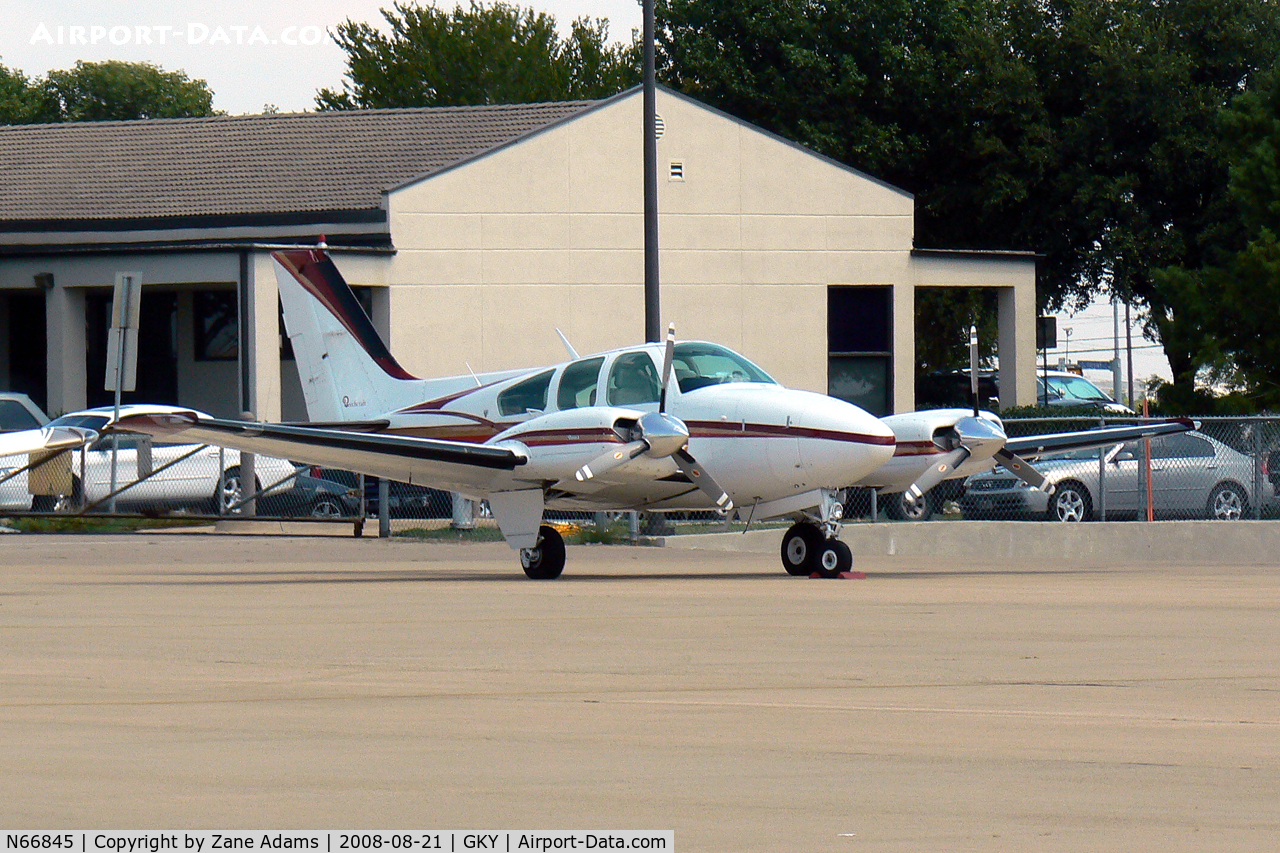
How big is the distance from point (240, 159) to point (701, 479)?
79.9 ft

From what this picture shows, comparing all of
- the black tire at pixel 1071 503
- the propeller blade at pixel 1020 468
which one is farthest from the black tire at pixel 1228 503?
the propeller blade at pixel 1020 468

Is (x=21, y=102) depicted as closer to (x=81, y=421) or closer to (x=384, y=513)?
(x=81, y=421)

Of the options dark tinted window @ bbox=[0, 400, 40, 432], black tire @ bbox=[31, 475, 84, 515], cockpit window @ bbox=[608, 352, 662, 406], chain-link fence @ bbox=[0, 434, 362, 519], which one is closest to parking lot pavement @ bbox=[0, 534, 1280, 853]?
cockpit window @ bbox=[608, 352, 662, 406]

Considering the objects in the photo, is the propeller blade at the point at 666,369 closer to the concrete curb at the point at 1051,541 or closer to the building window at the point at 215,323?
the concrete curb at the point at 1051,541

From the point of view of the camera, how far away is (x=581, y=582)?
17.1m

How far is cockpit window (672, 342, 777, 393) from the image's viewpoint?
17438mm

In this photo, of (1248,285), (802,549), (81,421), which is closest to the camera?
(802,549)

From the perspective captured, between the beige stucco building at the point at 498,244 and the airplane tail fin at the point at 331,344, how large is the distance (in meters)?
11.6

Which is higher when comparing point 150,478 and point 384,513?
point 150,478

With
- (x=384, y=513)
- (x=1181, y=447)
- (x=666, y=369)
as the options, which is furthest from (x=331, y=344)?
(x=1181, y=447)

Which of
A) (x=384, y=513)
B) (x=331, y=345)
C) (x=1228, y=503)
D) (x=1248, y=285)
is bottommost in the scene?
(x=384, y=513)

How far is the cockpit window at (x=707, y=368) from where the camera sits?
17.4 meters

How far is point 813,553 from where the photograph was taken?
17.4m

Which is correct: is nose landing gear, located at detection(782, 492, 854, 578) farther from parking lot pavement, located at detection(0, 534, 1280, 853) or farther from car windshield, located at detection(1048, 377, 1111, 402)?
car windshield, located at detection(1048, 377, 1111, 402)
